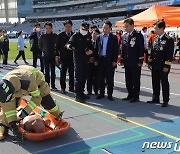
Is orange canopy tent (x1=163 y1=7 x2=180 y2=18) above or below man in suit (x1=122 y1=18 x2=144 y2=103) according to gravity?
above

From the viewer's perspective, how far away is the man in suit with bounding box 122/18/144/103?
6947 millimetres

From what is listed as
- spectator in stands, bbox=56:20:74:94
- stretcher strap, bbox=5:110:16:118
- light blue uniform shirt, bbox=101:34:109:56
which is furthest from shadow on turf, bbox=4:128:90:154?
spectator in stands, bbox=56:20:74:94

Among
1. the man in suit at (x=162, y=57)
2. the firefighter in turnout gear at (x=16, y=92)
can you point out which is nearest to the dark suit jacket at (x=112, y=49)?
the man in suit at (x=162, y=57)

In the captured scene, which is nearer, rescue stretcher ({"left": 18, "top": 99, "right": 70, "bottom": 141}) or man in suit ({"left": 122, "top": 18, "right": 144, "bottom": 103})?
rescue stretcher ({"left": 18, "top": 99, "right": 70, "bottom": 141})

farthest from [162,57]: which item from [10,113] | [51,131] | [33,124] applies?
[10,113]

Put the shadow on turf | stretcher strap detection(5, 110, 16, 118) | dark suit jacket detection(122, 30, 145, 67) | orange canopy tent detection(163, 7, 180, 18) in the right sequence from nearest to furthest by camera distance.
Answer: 1. the shadow on turf
2. stretcher strap detection(5, 110, 16, 118)
3. dark suit jacket detection(122, 30, 145, 67)
4. orange canopy tent detection(163, 7, 180, 18)

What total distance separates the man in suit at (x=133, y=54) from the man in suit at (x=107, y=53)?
27 cm

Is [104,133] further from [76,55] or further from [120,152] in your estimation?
[76,55]

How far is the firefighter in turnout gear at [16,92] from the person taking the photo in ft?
13.9

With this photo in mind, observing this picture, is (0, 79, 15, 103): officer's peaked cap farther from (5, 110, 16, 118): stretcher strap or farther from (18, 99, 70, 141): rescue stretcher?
(18, 99, 70, 141): rescue stretcher

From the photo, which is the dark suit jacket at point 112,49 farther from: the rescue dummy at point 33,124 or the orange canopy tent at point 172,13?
the orange canopy tent at point 172,13

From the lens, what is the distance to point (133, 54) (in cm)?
703

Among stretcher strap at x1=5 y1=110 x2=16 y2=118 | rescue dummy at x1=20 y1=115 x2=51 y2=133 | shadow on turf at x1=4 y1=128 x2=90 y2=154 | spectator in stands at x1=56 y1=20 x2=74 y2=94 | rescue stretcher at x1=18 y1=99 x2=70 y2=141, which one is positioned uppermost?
spectator in stands at x1=56 y1=20 x2=74 y2=94

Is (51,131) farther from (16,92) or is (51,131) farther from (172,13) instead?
(172,13)
